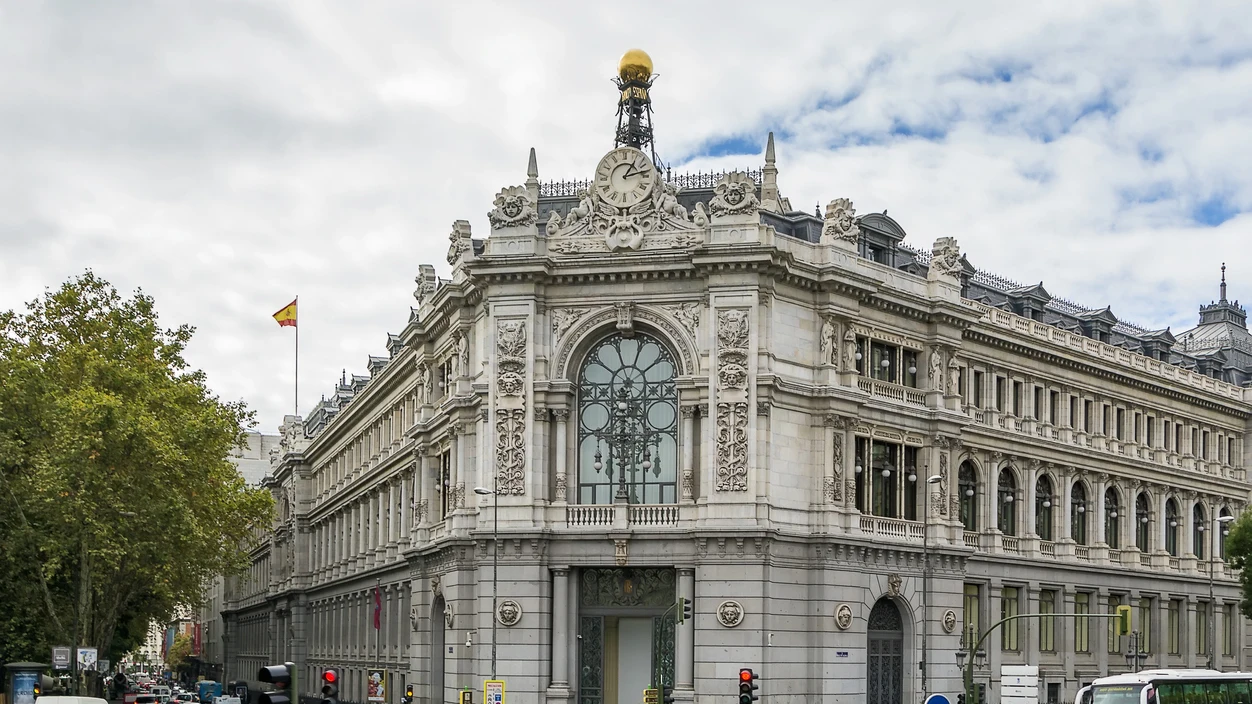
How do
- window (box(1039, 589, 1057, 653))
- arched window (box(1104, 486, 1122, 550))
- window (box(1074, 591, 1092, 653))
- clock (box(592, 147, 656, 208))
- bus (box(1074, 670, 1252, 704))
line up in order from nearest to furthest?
bus (box(1074, 670, 1252, 704))
clock (box(592, 147, 656, 208))
window (box(1039, 589, 1057, 653))
window (box(1074, 591, 1092, 653))
arched window (box(1104, 486, 1122, 550))

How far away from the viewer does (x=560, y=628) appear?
60938 millimetres

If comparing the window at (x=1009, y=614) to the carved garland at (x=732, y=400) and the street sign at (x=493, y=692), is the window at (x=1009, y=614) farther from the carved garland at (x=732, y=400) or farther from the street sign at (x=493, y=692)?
the street sign at (x=493, y=692)

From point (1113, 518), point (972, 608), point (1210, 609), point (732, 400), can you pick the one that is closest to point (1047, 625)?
point (972, 608)

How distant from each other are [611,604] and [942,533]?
1487 centimetres

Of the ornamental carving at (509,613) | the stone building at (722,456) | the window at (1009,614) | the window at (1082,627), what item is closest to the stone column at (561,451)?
the stone building at (722,456)

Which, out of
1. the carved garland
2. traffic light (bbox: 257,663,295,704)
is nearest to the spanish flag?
the carved garland

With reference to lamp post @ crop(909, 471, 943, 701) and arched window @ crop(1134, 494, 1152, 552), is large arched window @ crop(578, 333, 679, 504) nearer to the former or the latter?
lamp post @ crop(909, 471, 943, 701)

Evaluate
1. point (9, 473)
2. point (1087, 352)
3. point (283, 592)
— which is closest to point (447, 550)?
point (9, 473)

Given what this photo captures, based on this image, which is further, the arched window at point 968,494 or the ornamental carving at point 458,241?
the arched window at point 968,494

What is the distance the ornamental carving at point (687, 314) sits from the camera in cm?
6156

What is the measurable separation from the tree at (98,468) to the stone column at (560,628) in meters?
16.8

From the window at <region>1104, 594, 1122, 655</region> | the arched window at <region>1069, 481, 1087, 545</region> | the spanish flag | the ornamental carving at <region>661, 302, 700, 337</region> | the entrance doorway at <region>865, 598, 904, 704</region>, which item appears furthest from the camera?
the spanish flag

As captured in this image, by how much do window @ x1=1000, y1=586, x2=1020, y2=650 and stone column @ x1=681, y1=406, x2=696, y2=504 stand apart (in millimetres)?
20381

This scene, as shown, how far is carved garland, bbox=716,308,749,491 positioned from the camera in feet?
196
